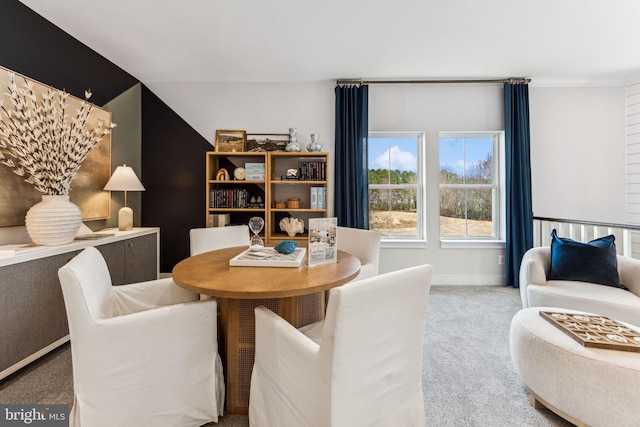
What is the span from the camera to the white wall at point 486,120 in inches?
138

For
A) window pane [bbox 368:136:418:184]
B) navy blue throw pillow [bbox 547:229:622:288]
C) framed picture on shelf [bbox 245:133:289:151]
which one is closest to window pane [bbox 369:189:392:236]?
window pane [bbox 368:136:418:184]

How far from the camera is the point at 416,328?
107cm

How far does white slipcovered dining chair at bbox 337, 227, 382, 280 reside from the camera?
211 centimetres

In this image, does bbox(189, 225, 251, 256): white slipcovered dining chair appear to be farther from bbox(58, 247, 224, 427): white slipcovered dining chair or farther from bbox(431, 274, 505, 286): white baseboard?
bbox(431, 274, 505, 286): white baseboard

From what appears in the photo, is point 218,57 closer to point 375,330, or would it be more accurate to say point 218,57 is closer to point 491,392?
point 375,330

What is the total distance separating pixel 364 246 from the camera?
2270 millimetres

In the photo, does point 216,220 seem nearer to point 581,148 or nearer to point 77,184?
point 77,184

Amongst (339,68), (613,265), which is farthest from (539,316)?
(339,68)

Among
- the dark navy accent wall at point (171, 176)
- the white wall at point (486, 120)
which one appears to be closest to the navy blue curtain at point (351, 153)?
the white wall at point (486, 120)

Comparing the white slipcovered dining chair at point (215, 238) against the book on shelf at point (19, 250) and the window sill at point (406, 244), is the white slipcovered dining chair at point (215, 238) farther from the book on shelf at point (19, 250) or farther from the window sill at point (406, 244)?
the window sill at point (406, 244)

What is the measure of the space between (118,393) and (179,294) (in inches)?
21.4

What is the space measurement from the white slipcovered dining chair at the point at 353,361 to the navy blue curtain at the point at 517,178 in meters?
3.00

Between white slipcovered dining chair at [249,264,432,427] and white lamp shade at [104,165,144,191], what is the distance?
2.39 metres

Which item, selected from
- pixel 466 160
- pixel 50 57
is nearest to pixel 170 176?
pixel 50 57
